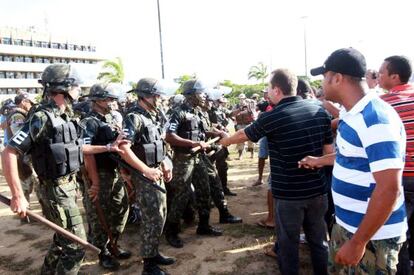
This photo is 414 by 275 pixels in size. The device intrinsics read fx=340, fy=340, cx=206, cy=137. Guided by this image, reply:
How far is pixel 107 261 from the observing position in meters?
4.12

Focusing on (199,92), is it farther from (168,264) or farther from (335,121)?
(168,264)

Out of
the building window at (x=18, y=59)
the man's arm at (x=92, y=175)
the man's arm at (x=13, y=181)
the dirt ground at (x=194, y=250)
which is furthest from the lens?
the building window at (x=18, y=59)

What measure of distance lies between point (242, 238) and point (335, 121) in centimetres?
211

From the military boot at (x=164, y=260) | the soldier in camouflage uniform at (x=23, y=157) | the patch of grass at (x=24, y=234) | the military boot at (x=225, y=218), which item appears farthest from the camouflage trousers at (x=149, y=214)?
the soldier in camouflage uniform at (x=23, y=157)

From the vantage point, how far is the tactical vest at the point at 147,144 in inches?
148

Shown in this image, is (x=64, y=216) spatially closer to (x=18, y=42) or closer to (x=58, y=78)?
(x=58, y=78)

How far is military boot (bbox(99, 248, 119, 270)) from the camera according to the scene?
4.09 metres

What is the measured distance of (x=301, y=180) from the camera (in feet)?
9.72

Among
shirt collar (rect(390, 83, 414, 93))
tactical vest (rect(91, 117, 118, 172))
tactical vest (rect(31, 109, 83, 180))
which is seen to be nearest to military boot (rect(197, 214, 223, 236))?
tactical vest (rect(91, 117, 118, 172))

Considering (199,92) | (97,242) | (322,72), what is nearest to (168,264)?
(97,242)

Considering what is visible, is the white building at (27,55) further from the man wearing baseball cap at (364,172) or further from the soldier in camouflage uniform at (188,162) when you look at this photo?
the man wearing baseball cap at (364,172)

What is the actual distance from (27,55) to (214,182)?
176 ft

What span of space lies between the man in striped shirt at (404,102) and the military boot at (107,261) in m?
3.03

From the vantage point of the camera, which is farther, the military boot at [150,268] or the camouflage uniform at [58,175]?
the military boot at [150,268]
